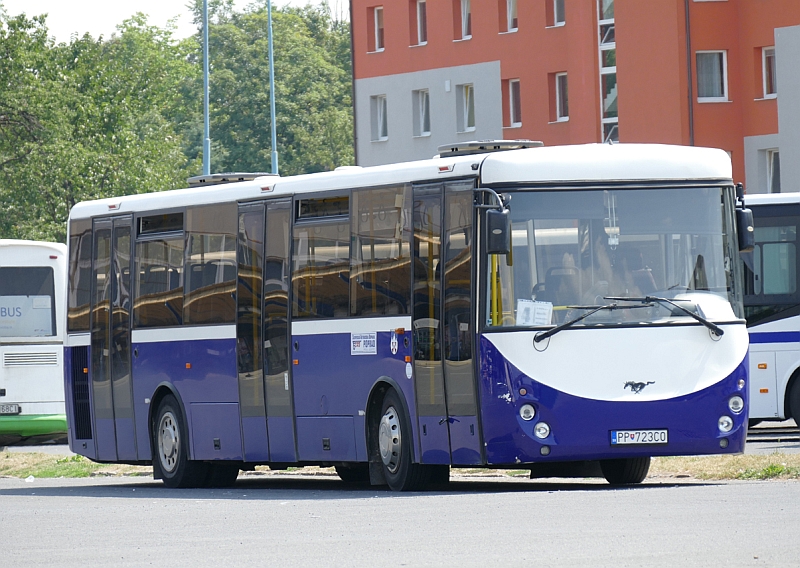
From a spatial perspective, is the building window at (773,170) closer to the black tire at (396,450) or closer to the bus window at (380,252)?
the bus window at (380,252)

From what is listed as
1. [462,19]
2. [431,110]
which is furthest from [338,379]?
[431,110]

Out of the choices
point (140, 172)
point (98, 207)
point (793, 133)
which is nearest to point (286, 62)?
point (140, 172)

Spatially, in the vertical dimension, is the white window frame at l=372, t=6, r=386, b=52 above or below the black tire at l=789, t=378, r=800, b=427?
above

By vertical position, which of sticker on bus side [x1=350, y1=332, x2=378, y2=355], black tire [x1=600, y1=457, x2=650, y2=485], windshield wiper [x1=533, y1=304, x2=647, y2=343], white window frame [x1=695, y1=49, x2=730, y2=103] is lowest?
black tire [x1=600, y1=457, x2=650, y2=485]

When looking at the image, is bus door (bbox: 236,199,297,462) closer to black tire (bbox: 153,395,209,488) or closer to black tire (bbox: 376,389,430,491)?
black tire (bbox: 153,395,209,488)

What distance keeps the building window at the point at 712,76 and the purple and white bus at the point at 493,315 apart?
36.7 m

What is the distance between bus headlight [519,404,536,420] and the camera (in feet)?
52.2

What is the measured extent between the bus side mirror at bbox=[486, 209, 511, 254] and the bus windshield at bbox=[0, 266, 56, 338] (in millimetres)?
15281

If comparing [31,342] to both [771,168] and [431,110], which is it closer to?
[771,168]

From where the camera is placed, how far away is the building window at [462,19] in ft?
209

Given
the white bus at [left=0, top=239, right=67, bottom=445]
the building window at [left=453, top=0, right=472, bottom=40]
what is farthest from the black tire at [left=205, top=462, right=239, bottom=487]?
the building window at [left=453, top=0, right=472, bottom=40]

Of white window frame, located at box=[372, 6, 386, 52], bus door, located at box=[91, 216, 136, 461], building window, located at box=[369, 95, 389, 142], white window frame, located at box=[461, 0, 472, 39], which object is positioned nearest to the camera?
bus door, located at box=[91, 216, 136, 461]

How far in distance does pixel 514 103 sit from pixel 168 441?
42.4 m

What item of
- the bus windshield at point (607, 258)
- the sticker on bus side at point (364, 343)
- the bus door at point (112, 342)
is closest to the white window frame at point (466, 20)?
the bus door at point (112, 342)
